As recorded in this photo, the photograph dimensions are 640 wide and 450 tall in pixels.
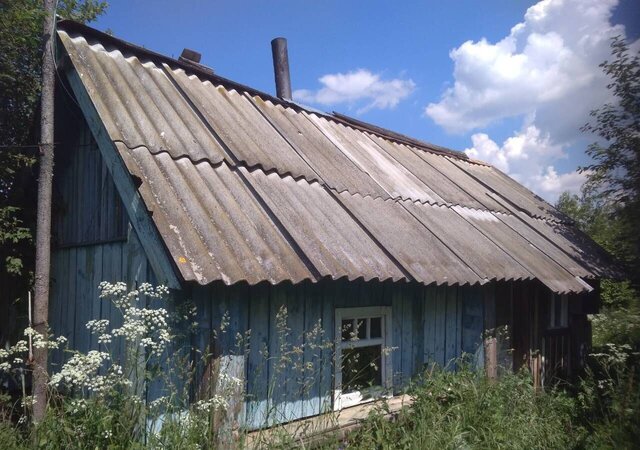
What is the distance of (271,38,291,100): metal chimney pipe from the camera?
416 inches

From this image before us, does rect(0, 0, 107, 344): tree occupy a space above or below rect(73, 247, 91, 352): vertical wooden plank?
above

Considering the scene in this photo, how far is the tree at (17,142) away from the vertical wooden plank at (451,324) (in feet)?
17.2

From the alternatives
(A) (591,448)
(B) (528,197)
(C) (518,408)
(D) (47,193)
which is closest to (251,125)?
(D) (47,193)

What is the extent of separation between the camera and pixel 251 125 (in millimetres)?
6789

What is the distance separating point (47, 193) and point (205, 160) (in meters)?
1.52

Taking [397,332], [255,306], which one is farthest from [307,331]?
[397,332]

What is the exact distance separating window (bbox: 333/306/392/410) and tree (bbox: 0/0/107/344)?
3856 mm

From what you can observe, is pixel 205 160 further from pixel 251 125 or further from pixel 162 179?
pixel 251 125

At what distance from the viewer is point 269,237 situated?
4586 mm

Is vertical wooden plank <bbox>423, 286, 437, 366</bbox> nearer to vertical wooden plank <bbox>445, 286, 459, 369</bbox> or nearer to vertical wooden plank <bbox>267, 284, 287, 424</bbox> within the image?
vertical wooden plank <bbox>445, 286, 459, 369</bbox>

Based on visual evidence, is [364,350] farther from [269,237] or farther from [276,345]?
[269,237]

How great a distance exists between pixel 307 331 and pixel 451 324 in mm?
2524

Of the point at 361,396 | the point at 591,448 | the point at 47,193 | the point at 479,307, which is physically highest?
the point at 47,193

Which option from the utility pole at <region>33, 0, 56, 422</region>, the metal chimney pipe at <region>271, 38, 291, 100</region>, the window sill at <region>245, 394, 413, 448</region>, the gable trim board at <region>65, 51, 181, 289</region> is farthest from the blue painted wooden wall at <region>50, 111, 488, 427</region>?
the metal chimney pipe at <region>271, 38, 291, 100</region>
